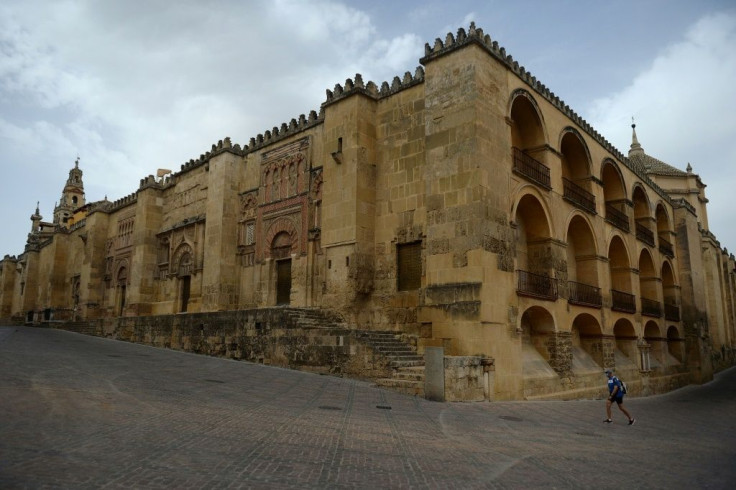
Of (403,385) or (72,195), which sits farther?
(72,195)

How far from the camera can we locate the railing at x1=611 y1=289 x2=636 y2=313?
2029 centimetres

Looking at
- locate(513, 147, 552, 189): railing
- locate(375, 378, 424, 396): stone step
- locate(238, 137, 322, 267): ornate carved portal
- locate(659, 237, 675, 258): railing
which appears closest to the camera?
locate(375, 378, 424, 396): stone step

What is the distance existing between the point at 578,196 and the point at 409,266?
7674 mm

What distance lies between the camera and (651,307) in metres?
24.2

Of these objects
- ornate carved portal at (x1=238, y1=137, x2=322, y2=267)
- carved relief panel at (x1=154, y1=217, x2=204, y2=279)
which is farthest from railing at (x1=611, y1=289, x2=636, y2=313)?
carved relief panel at (x1=154, y1=217, x2=204, y2=279)

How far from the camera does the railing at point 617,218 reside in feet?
70.8

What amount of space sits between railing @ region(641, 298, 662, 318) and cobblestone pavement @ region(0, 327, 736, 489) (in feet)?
42.3

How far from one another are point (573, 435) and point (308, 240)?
12056 mm

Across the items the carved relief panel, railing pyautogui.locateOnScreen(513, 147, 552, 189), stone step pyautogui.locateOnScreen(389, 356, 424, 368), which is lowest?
stone step pyautogui.locateOnScreen(389, 356, 424, 368)

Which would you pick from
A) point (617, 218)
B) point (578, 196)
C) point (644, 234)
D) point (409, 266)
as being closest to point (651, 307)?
point (644, 234)

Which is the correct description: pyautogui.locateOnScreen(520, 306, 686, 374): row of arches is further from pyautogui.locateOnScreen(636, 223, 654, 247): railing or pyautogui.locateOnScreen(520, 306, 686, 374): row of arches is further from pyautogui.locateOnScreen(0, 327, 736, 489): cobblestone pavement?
pyautogui.locateOnScreen(0, 327, 736, 489): cobblestone pavement

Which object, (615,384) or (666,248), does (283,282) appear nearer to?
(615,384)

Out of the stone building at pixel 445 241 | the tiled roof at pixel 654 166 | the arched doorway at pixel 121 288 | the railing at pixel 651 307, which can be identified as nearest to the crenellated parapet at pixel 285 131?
the stone building at pixel 445 241

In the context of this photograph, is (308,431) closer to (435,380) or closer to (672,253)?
(435,380)
